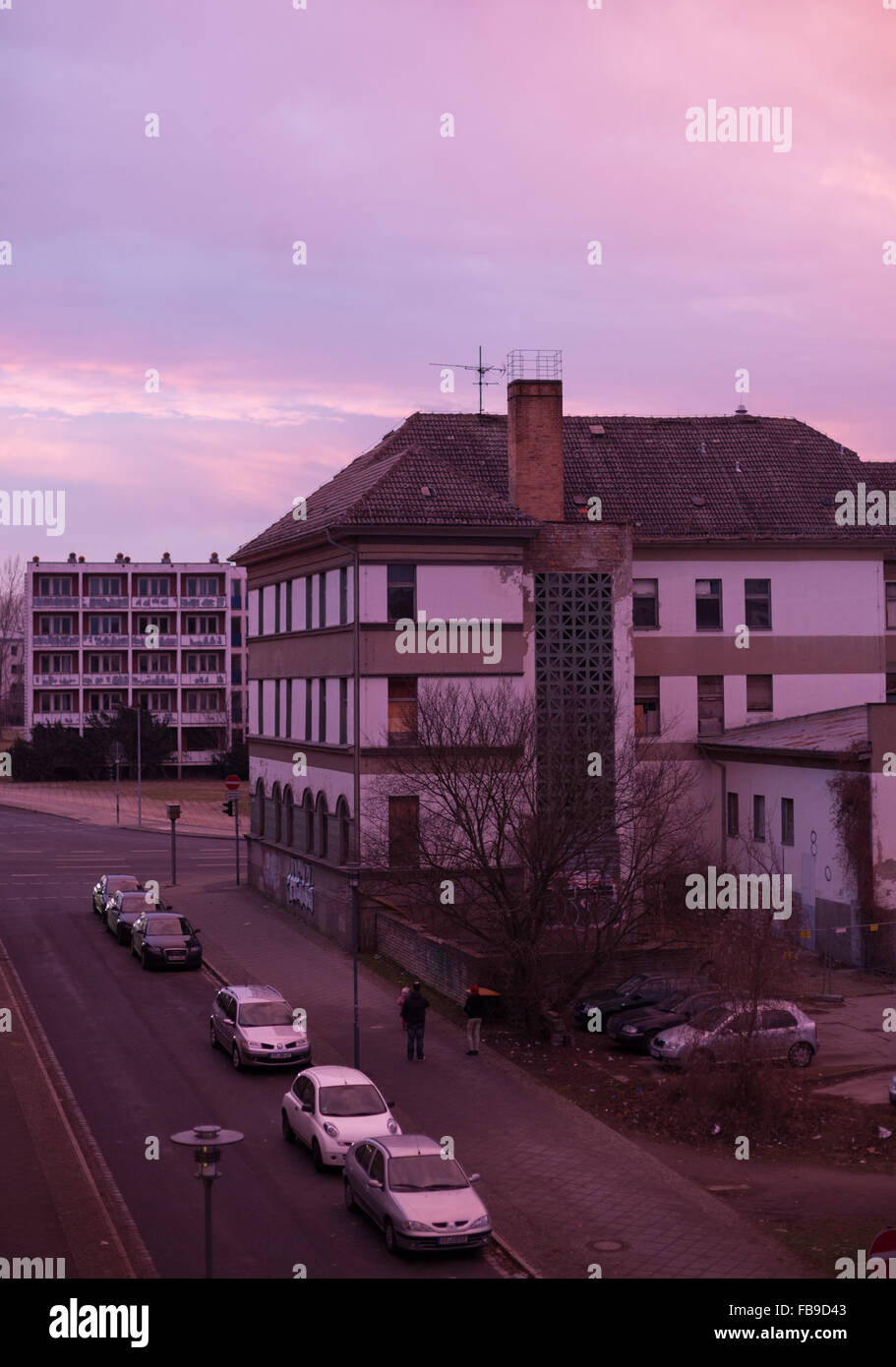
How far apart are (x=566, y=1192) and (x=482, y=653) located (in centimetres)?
2295

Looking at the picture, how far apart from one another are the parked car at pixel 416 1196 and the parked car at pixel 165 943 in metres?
19.7

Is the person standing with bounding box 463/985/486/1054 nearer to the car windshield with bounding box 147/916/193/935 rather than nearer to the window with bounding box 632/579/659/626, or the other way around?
the car windshield with bounding box 147/916/193/935

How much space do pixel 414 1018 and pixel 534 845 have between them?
15.6 ft

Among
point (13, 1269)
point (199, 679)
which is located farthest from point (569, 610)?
point (199, 679)

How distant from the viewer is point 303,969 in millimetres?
39375

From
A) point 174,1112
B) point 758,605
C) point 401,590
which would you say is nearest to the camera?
point 174,1112

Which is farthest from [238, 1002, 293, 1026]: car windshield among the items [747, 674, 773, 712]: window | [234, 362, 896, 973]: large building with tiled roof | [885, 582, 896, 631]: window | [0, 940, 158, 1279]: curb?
[885, 582, 896, 631]: window

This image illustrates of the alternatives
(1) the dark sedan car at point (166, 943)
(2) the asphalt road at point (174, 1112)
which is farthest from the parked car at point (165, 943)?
(2) the asphalt road at point (174, 1112)

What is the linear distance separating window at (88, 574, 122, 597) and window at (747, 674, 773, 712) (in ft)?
256

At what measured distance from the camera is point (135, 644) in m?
118

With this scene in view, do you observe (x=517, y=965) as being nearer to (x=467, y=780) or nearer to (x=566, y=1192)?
(x=467, y=780)

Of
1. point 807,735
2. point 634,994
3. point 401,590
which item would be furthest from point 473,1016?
point 807,735

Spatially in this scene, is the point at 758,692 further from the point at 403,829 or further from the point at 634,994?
the point at 634,994

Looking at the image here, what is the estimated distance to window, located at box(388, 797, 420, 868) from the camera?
36688 millimetres
